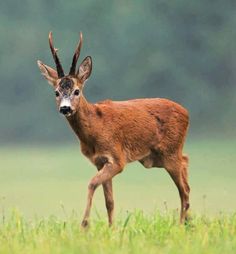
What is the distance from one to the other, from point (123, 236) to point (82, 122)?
1.84 m

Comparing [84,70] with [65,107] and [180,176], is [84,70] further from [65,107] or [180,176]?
[180,176]

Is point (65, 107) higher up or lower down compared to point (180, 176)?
higher up

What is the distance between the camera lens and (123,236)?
26.8ft

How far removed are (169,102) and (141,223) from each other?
1.56 meters

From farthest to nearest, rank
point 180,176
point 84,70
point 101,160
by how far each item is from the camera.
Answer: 1. point 180,176
2. point 101,160
3. point 84,70

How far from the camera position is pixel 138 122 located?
33.6ft

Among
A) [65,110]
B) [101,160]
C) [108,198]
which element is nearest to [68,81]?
[65,110]

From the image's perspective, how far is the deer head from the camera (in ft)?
30.5

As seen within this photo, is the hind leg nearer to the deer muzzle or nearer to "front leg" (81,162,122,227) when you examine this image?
"front leg" (81,162,122,227)

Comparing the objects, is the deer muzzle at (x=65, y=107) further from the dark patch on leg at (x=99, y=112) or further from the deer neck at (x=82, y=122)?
the dark patch on leg at (x=99, y=112)

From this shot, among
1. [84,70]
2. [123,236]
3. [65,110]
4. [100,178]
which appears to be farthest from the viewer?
[84,70]

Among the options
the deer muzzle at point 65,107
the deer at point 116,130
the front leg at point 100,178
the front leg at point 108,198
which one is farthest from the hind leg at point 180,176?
the deer muzzle at point 65,107

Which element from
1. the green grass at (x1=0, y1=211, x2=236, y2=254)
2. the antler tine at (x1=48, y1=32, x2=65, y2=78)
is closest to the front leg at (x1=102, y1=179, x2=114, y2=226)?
the green grass at (x1=0, y1=211, x2=236, y2=254)

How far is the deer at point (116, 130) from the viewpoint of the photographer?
9.44 m
